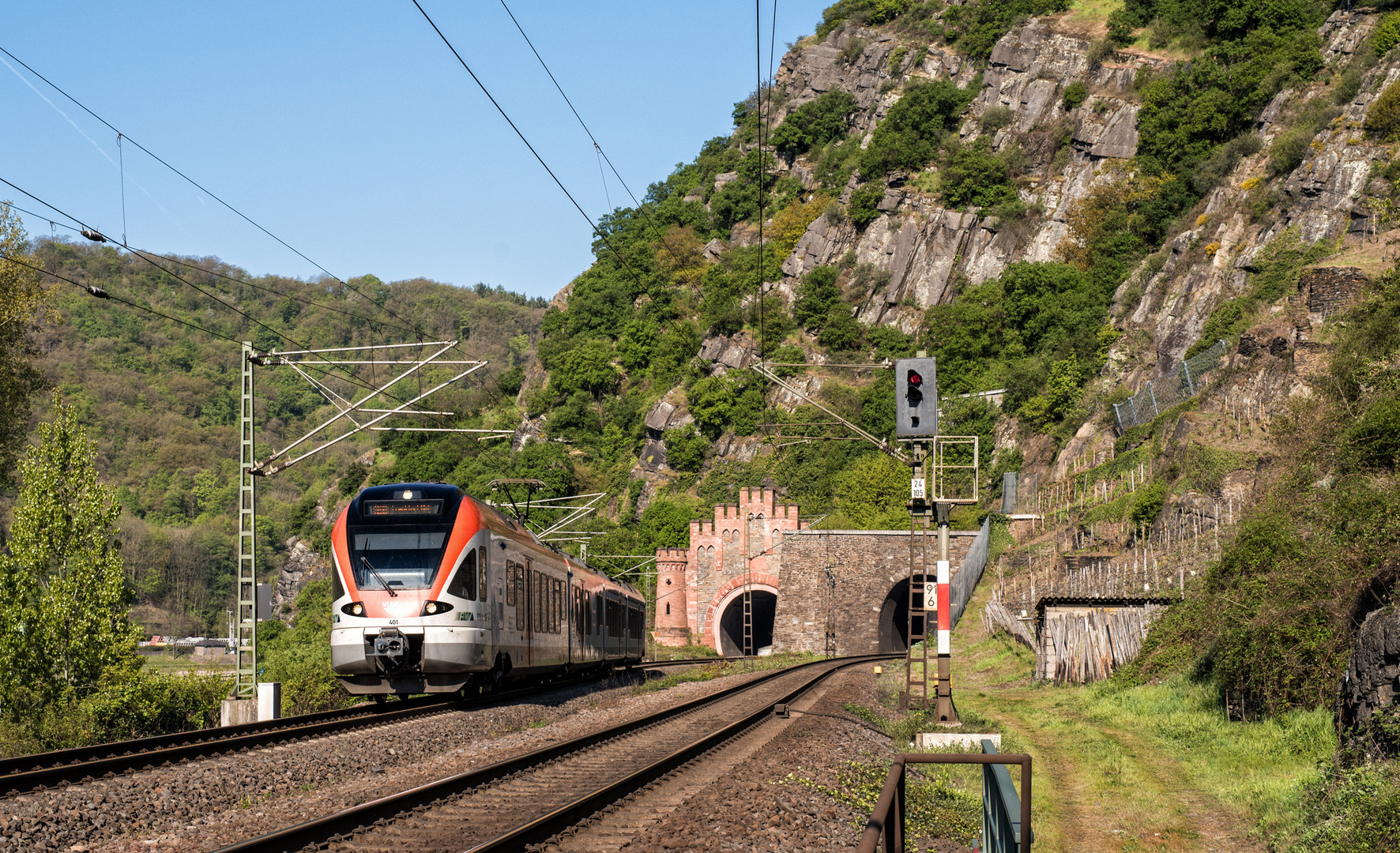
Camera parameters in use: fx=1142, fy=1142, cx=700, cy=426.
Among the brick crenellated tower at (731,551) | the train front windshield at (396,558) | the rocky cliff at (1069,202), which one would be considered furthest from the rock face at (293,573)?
the train front windshield at (396,558)

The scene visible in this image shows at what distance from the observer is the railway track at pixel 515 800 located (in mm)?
7930

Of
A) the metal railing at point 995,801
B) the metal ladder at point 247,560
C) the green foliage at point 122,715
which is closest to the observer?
Result: the metal railing at point 995,801

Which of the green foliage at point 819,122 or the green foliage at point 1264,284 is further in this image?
the green foliage at point 819,122

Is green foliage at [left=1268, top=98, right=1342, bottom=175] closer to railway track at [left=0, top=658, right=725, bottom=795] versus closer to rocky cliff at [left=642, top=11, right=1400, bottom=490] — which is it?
rocky cliff at [left=642, top=11, right=1400, bottom=490]

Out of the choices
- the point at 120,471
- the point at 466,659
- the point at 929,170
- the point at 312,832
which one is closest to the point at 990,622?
the point at 466,659

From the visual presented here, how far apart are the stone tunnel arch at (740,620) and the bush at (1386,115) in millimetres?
35785

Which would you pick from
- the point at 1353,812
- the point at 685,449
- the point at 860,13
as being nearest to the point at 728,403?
the point at 685,449

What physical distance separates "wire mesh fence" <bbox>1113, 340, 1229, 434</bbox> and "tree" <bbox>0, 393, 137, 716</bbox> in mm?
36856

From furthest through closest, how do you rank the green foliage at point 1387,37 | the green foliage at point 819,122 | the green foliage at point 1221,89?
the green foliage at point 819,122
the green foliage at point 1221,89
the green foliage at point 1387,37

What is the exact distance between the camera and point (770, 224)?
4665 inches

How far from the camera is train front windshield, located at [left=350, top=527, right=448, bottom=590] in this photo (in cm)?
1650

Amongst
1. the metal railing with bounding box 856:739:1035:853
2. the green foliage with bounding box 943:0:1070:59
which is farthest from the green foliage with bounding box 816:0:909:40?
the metal railing with bounding box 856:739:1035:853

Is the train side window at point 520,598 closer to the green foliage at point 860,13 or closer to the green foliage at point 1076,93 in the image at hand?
the green foliage at point 1076,93

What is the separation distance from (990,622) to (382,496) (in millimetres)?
26419
